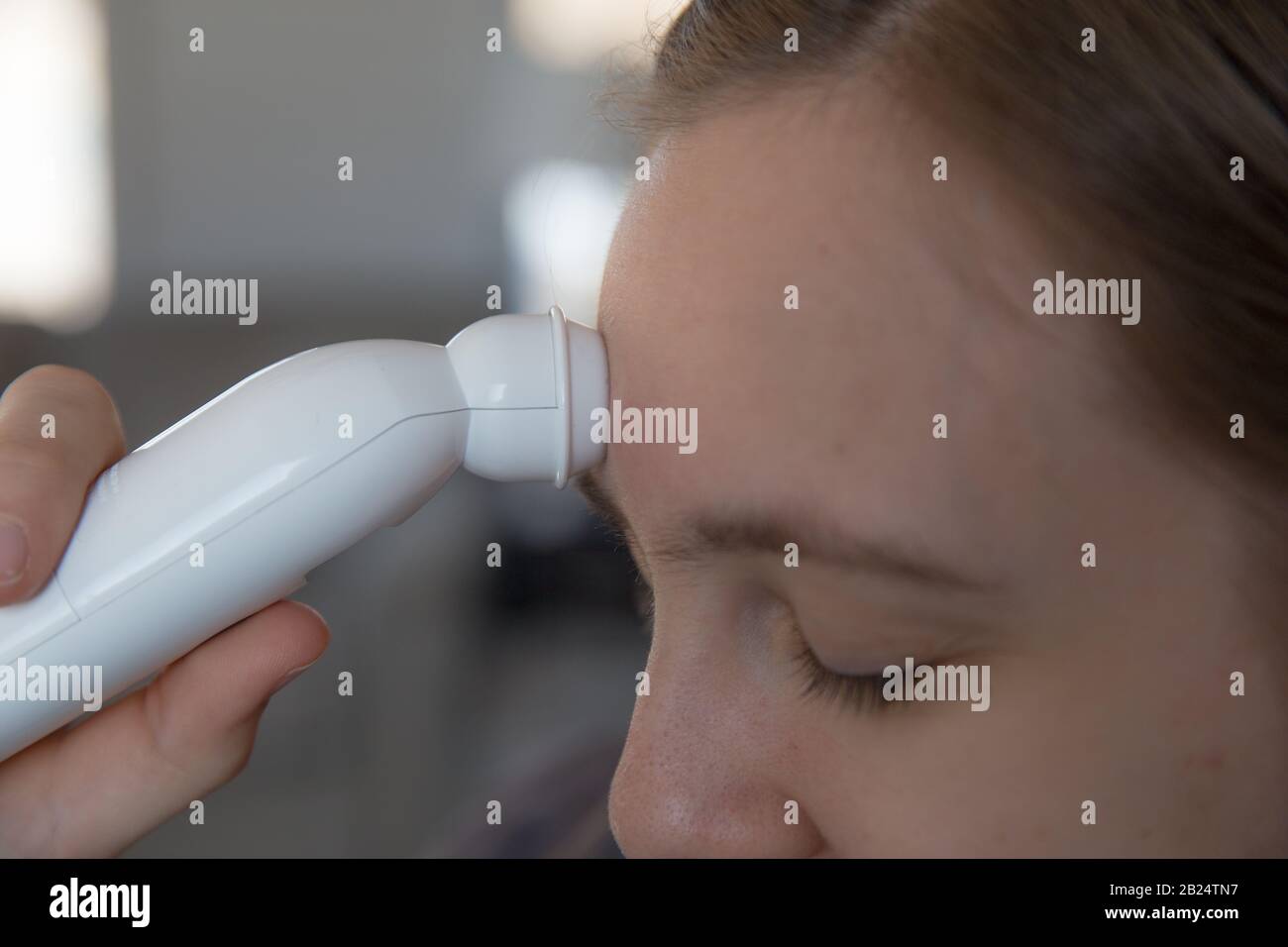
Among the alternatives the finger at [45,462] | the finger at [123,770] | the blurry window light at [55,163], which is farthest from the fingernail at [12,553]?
the blurry window light at [55,163]

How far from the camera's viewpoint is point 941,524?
0.46 metres

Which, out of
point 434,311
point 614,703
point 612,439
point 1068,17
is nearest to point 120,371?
point 434,311

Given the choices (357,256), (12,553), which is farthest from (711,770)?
(357,256)

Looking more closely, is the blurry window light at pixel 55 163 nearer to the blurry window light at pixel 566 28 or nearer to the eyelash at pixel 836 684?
the blurry window light at pixel 566 28

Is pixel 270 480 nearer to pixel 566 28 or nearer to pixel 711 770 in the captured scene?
pixel 711 770

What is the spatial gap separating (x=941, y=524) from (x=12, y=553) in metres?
0.40

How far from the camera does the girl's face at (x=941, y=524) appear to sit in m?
0.46

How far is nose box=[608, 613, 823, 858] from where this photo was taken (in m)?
0.52

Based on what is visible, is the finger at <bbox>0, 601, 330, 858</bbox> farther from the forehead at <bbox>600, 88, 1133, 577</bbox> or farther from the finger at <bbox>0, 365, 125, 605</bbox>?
the forehead at <bbox>600, 88, 1133, 577</bbox>

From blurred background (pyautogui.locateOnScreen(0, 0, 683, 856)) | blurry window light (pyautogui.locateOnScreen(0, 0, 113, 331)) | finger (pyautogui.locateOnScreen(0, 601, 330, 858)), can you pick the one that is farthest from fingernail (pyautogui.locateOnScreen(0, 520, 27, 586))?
blurry window light (pyautogui.locateOnScreen(0, 0, 113, 331))

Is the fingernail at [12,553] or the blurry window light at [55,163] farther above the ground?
the blurry window light at [55,163]

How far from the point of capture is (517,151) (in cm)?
252
